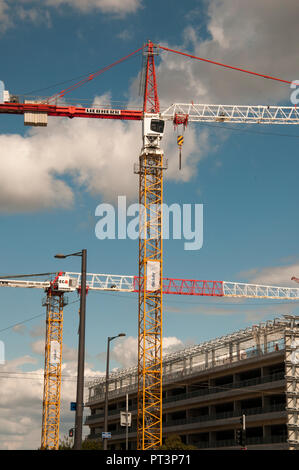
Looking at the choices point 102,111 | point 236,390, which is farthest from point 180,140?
point 236,390

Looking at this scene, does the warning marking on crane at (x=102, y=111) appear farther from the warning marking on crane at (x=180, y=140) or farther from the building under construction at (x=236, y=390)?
the building under construction at (x=236, y=390)

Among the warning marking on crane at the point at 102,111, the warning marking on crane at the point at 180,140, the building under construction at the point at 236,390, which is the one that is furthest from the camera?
the warning marking on crane at the point at 180,140

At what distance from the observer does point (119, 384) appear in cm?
13888

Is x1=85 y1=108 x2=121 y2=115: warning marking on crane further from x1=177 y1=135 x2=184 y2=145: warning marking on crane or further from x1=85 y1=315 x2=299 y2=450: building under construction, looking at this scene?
x1=85 y1=315 x2=299 y2=450: building under construction

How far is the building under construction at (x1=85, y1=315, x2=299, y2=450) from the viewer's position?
255 ft

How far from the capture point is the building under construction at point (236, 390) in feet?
255

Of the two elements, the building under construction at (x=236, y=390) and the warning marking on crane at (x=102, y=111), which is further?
the warning marking on crane at (x=102, y=111)

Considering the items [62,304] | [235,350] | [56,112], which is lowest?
[235,350]

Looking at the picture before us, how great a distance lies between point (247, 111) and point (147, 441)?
49613mm
